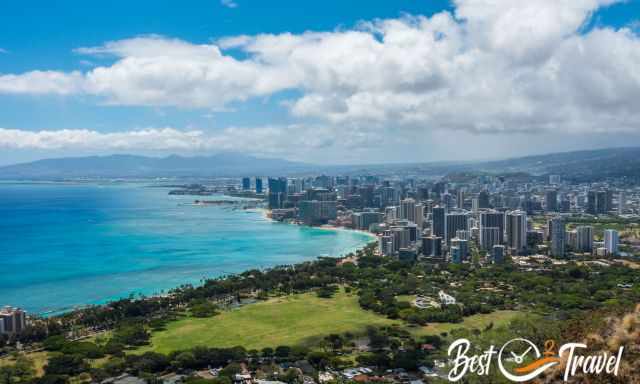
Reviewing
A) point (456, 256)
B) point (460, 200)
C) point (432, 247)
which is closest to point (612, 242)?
point (456, 256)

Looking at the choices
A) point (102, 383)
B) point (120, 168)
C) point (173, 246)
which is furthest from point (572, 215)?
point (120, 168)

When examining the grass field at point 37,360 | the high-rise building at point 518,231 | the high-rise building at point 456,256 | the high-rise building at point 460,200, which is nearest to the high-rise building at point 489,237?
the high-rise building at point 518,231

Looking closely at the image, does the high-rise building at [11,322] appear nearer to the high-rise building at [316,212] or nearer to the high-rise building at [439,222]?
the high-rise building at [439,222]

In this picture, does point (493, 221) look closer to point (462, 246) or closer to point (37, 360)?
point (462, 246)

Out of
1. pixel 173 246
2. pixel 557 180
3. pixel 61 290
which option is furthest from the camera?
pixel 557 180

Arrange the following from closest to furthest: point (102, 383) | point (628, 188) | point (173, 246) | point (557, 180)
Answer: point (102, 383) < point (173, 246) < point (628, 188) < point (557, 180)

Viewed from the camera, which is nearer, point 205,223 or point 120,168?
point 205,223

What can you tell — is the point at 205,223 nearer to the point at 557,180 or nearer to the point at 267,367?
the point at 267,367

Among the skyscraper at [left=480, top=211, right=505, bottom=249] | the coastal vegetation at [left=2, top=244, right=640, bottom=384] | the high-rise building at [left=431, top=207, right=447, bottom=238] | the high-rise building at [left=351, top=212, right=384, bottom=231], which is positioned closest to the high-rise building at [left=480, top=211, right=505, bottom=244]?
the skyscraper at [left=480, top=211, right=505, bottom=249]
